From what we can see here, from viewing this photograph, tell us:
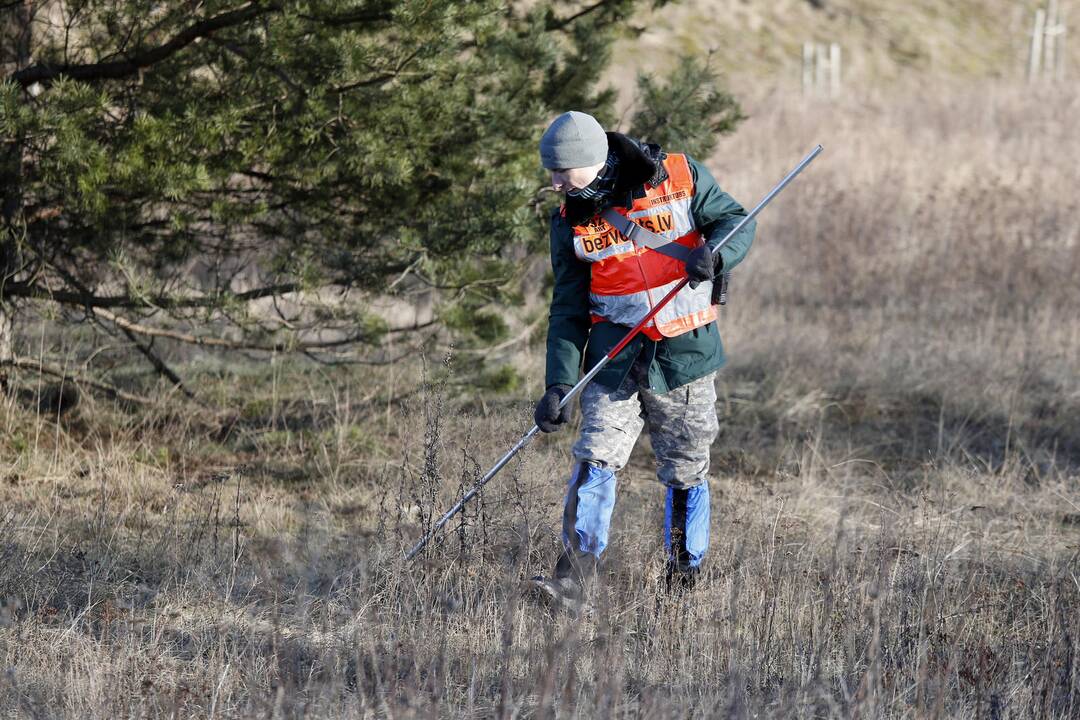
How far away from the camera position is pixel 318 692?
3.29 meters

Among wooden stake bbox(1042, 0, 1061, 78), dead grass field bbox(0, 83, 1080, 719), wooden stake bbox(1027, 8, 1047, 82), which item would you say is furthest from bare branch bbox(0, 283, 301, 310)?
wooden stake bbox(1042, 0, 1061, 78)

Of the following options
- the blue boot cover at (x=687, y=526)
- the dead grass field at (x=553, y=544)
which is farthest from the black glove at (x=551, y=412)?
the blue boot cover at (x=687, y=526)

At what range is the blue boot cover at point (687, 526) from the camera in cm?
414

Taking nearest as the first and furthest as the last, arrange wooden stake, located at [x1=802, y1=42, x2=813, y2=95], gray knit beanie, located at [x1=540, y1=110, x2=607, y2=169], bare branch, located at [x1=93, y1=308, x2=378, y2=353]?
1. gray knit beanie, located at [x1=540, y1=110, x2=607, y2=169]
2. bare branch, located at [x1=93, y1=308, x2=378, y2=353]
3. wooden stake, located at [x1=802, y1=42, x2=813, y2=95]

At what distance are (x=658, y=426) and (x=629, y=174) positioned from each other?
89cm

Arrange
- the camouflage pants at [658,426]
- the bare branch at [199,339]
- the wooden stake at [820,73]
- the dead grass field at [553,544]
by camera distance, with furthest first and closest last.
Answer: the wooden stake at [820,73] → the bare branch at [199,339] → the camouflage pants at [658,426] → the dead grass field at [553,544]

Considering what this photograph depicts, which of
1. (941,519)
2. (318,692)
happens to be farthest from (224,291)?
(941,519)

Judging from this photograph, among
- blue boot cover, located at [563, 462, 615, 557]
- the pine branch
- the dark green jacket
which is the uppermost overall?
the pine branch

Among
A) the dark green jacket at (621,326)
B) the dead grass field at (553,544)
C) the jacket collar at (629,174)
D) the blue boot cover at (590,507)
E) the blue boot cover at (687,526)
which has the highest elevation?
the jacket collar at (629,174)

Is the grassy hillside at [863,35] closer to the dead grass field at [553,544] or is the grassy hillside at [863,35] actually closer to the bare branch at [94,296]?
the dead grass field at [553,544]

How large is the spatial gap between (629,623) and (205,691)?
136 centimetres

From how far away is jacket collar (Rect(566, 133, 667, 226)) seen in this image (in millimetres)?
3754

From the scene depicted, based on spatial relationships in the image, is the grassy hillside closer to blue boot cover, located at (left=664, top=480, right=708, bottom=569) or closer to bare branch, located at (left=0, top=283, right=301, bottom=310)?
bare branch, located at (left=0, top=283, right=301, bottom=310)

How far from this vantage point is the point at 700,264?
368 cm
